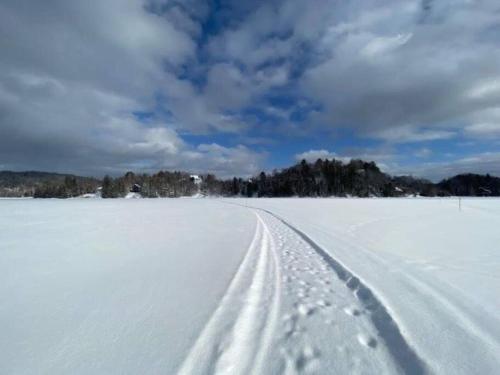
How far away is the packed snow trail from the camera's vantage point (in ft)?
9.17

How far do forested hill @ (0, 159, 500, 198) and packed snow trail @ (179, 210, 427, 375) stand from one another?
325ft

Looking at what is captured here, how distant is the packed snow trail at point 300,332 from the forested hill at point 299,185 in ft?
325

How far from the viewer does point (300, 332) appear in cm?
346

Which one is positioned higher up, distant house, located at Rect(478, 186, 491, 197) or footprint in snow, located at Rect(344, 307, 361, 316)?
distant house, located at Rect(478, 186, 491, 197)

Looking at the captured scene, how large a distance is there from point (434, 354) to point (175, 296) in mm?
3755

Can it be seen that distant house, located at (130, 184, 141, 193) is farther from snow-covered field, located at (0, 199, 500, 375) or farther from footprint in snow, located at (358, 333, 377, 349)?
footprint in snow, located at (358, 333, 377, 349)

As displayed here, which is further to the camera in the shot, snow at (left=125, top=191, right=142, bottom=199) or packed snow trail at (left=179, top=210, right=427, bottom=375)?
snow at (left=125, top=191, right=142, bottom=199)

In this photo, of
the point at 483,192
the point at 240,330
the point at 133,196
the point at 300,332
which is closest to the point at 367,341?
the point at 300,332

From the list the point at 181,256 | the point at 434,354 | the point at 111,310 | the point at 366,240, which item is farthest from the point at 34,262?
the point at 366,240

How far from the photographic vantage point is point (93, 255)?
784cm

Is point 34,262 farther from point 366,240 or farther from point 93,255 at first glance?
point 366,240

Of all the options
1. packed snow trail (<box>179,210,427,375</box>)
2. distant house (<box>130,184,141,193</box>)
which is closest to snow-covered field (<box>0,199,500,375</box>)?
packed snow trail (<box>179,210,427,375</box>)

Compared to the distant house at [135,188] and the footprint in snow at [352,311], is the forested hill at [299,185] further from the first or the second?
the footprint in snow at [352,311]

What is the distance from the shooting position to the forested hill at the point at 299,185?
329 feet
